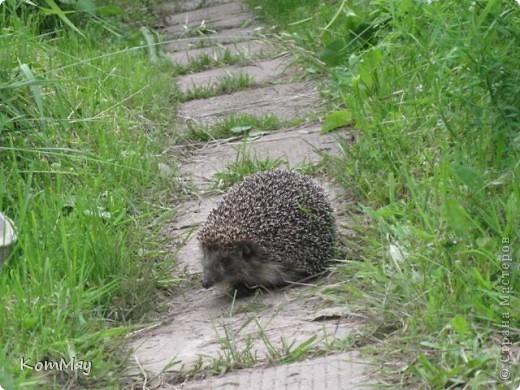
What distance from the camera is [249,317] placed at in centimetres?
520

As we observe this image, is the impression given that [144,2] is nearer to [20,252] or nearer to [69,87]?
[69,87]

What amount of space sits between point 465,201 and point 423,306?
77cm

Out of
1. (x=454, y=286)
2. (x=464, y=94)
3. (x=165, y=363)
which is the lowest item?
(x=165, y=363)

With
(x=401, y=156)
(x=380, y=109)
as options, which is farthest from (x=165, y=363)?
(x=380, y=109)

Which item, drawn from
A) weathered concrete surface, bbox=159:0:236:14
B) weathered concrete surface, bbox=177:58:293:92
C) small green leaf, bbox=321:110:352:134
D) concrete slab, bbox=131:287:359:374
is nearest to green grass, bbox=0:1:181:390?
concrete slab, bbox=131:287:359:374

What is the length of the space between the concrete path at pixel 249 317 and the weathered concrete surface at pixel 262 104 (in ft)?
0.04

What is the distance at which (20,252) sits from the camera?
5.57 metres

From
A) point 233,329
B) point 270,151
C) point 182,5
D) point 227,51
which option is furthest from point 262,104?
point 182,5

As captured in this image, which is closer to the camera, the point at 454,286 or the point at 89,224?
the point at 454,286

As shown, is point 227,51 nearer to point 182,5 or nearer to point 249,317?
point 182,5

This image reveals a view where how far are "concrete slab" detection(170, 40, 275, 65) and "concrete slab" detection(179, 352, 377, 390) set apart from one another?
6441 millimetres

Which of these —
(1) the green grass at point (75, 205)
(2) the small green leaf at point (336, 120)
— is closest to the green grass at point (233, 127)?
(1) the green grass at point (75, 205)

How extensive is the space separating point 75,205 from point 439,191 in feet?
7.01
